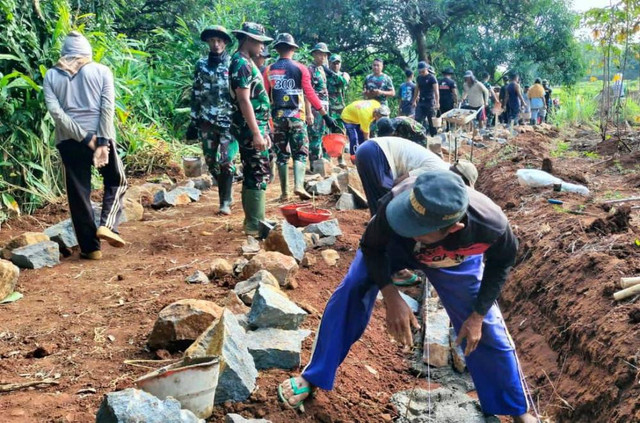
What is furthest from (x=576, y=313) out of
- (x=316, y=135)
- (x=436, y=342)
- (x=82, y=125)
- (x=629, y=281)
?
(x=316, y=135)

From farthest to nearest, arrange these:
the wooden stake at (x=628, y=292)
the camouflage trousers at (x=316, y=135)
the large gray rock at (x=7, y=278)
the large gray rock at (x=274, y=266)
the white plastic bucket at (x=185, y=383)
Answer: the camouflage trousers at (x=316, y=135), the large gray rock at (x=274, y=266), the large gray rock at (x=7, y=278), the wooden stake at (x=628, y=292), the white plastic bucket at (x=185, y=383)

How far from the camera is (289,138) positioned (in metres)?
7.00

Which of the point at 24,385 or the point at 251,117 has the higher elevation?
the point at 251,117

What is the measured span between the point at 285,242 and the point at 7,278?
1.85 metres

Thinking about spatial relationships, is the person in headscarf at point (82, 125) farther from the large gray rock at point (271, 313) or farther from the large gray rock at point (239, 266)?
the large gray rock at point (271, 313)

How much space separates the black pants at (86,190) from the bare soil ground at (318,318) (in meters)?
0.25

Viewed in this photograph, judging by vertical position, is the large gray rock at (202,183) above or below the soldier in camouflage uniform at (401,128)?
below

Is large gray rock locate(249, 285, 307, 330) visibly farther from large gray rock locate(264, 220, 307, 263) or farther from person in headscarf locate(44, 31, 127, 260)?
person in headscarf locate(44, 31, 127, 260)

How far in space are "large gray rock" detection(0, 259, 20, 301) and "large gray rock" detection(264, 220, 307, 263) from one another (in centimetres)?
174

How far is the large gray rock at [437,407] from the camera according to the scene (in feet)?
10.6

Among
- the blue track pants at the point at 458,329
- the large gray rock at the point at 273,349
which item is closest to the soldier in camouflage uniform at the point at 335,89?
the large gray rock at the point at 273,349

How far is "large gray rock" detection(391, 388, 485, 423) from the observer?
3217 millimetres

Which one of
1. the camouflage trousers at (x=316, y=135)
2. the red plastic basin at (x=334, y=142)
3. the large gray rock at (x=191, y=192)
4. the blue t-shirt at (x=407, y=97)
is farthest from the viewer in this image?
the blue t-shirt at (x=407, y=97)

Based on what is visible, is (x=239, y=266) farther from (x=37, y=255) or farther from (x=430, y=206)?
(x=430, y=206)
